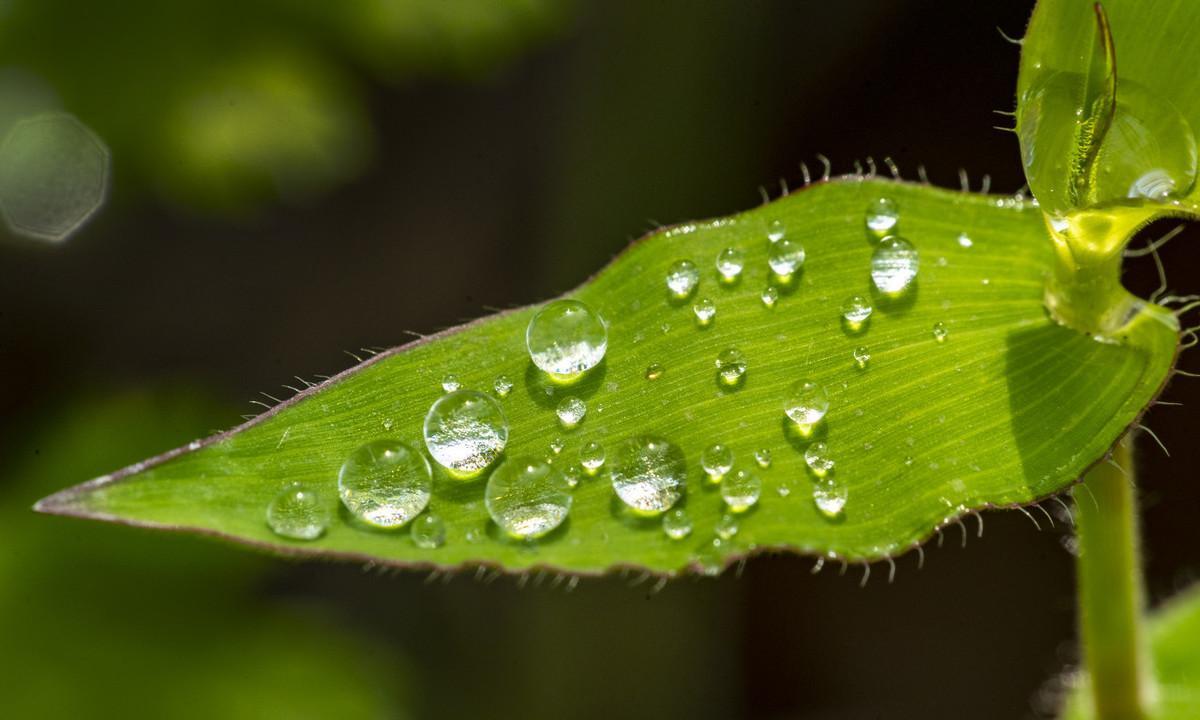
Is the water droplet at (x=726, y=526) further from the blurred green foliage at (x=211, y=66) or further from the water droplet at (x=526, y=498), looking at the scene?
the blurred green foliage at (x=211, y=66)

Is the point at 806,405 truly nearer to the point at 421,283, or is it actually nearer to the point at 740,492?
the point at 740,492

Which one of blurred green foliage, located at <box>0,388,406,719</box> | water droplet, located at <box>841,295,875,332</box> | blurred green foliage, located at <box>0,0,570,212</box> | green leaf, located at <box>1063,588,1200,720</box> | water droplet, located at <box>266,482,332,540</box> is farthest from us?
blurred green foliage, located at <box>0,0,570,212</box>

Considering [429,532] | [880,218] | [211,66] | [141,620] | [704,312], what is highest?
[211,66]

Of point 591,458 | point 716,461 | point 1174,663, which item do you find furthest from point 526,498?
point 1174,663

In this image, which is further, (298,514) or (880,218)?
(880,218)

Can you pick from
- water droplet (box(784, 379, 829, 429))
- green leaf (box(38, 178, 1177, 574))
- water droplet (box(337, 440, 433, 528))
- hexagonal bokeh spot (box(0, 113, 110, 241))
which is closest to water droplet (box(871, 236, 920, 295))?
green leaf (box(38, 178, 1177, 574))

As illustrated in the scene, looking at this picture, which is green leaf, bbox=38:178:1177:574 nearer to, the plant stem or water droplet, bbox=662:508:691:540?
water droplet, bbox=662:508:691:540
